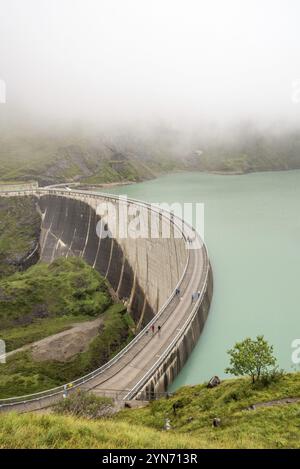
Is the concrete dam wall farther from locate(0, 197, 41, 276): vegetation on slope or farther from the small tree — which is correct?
the small tree

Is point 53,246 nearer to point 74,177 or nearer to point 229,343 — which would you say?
point 229,343

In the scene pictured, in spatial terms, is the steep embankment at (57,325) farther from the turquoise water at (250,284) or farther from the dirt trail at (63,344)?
the turquoise water at (250,284)

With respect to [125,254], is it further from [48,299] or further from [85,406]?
[85,406]

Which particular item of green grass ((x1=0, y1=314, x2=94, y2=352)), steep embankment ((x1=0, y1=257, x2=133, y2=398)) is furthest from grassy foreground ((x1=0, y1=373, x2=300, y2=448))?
green grass ((x1=0, y1=314, x2=94, y2=352))

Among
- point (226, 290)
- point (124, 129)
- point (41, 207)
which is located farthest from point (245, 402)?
point (124, 129)

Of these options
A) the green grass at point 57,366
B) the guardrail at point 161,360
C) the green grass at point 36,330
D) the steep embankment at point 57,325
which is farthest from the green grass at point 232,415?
the green grass at point 36,330

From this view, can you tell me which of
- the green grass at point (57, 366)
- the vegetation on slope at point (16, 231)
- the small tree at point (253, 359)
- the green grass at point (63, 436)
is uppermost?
the vegetation on slope at point (16, 231)
